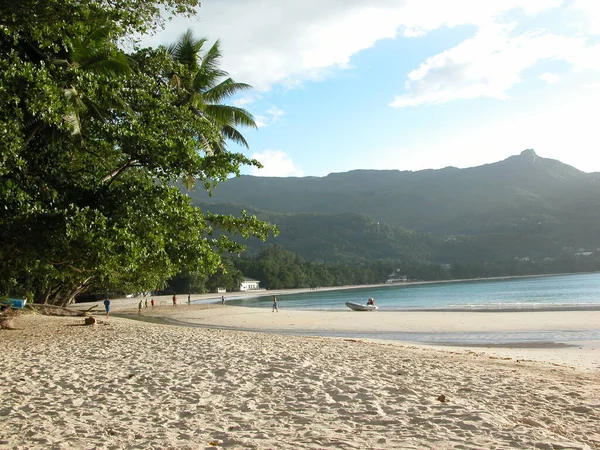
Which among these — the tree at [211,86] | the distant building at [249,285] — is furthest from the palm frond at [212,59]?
the distant building at [249,285]

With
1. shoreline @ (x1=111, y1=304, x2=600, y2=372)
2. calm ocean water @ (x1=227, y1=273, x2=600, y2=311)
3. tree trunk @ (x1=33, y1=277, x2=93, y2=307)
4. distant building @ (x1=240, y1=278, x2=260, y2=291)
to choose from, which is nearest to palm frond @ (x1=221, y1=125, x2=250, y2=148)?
shoreline @ (x1=111, y1=304, x2=600, y2=372)

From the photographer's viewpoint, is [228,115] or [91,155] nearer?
[91,155]

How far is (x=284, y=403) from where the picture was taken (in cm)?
Result: 567

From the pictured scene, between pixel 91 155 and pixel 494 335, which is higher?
pixel 91 155

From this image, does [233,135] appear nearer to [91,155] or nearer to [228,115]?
[228,115]

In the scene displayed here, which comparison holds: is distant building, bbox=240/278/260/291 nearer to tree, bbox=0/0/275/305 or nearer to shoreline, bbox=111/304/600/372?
shoreline, bbox=111/304/600/372

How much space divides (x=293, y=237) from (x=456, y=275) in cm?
7271

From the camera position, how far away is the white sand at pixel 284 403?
4363mm

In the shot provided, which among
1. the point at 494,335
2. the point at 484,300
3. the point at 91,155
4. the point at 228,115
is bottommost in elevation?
the point at 484,300

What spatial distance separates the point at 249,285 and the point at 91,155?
4127 inches

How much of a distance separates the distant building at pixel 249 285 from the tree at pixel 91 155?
10145 cm

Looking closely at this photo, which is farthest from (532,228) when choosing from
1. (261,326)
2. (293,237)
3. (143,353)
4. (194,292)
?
(143,353)

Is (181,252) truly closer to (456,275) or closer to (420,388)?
(420,388)

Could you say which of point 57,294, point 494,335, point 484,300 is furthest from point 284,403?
point 484,300
